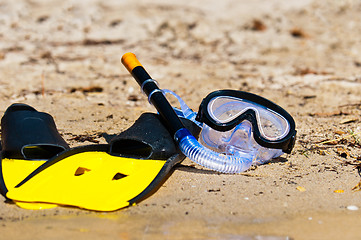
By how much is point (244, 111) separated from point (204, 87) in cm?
170

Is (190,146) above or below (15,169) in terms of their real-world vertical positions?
→ above

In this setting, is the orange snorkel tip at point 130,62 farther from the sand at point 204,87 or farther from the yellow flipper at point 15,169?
the yellow flipper at point 15,169

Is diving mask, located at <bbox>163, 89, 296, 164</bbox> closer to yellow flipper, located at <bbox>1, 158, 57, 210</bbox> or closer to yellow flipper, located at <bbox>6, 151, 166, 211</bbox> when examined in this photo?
yellow flipper, located at <bbox>6, 151, 166, 211</bbox>

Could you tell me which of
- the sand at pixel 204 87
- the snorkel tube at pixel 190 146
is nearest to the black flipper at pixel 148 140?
the snorkel tube at pixel 190 146

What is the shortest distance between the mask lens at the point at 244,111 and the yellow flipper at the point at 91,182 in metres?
0.46

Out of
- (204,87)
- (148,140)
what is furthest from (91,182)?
(204,87)

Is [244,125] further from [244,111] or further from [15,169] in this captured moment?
[15,169]

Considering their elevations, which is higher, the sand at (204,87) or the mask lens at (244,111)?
the mask lens at (244,111)

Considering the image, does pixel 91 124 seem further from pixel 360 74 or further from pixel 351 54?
pixel 351 54

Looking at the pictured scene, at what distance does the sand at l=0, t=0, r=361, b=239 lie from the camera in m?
2.32

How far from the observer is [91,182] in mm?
2611

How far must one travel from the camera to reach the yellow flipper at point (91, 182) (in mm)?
2424

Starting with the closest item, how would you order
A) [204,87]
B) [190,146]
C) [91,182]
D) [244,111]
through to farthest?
1. [91,182]
2. [190,146]
3. [244,111]
4. [204,87]

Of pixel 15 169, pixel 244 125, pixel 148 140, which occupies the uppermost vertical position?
pixel 244 125
